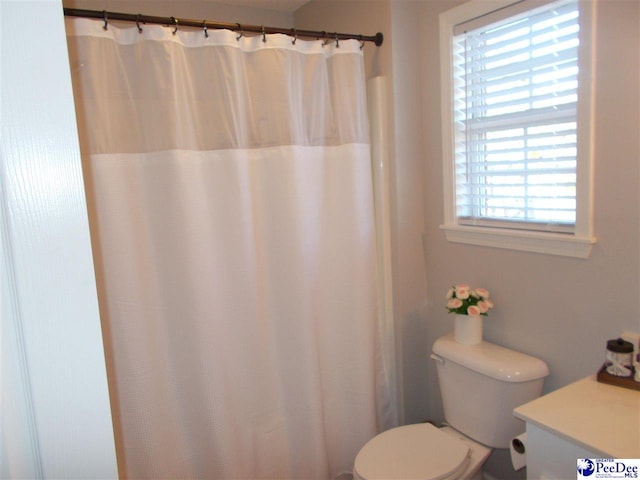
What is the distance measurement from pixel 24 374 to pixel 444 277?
186 cm

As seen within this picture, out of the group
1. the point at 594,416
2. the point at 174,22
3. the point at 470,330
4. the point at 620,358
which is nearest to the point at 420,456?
the point at 470,330

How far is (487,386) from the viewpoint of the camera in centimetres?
167

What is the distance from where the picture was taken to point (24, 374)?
437 millimetres

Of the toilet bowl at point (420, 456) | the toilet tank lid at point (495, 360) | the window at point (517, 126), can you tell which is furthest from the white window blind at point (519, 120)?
the toilet bowl at point (420, 456)

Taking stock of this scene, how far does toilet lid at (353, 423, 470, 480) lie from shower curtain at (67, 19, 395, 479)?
34 centimetres

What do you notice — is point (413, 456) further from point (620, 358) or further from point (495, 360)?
point (620, 358)

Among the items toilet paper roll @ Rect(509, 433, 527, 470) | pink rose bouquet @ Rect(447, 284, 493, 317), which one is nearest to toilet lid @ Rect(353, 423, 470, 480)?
toilet paper roll @ Rect(509, 433, 527, 470)

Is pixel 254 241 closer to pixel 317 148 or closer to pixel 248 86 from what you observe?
pixel 317 148

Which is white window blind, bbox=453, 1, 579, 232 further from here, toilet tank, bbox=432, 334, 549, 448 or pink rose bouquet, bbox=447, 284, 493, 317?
toilet tank, bbox=432, 334, 549, 448

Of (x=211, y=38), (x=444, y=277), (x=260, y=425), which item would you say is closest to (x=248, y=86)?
(x=211, y=38)

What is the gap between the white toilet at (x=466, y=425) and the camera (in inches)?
63.0

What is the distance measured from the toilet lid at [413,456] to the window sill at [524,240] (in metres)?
0.77

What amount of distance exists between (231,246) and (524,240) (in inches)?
43.5

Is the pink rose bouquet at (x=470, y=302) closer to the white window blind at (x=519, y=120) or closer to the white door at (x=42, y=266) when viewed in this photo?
the white window blind at (x=519, y=120)
